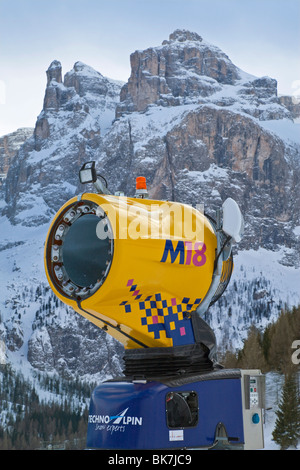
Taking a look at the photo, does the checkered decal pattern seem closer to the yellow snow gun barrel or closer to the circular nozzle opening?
the yellow snow gun barrel

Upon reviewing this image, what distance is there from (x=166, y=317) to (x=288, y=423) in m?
36.6

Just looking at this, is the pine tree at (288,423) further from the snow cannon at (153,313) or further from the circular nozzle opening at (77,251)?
the circular nozzle opening at (77,251)

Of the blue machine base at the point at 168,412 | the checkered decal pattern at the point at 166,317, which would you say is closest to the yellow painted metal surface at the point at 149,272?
the checkered decal pattern at the point at 166,317

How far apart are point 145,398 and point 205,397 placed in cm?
63

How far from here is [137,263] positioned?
6.54 meters

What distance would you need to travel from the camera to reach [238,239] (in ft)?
24.7

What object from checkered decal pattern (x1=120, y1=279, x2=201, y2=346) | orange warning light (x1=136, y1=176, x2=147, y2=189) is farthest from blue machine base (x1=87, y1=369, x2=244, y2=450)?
orange warning light (x1=136, y1=176, x2=147, y2=189)

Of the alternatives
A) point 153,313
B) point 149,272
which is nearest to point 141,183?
point 149,272

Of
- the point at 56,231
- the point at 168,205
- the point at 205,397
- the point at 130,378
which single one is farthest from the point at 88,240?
the point at 205,397

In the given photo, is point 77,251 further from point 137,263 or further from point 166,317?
point 166,317

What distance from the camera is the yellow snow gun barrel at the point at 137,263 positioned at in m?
6.53

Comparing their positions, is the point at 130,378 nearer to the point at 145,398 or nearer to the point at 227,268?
the point at 145,398

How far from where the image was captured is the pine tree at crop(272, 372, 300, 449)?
40656 millimetres

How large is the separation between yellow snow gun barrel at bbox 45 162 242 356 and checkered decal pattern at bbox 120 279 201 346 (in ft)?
0.03
